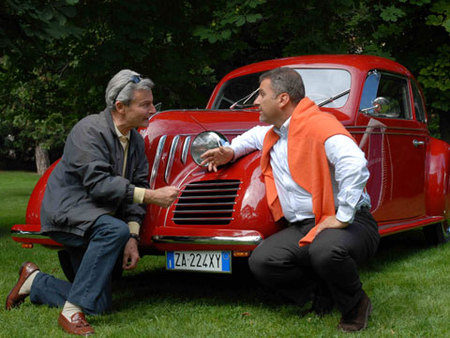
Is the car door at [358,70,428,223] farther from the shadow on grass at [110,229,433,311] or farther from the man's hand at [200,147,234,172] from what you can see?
the man's hand at [200,147,234,172]

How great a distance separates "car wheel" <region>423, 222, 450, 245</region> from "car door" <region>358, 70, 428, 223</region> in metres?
0.85

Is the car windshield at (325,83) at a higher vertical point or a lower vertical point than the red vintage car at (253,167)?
higher

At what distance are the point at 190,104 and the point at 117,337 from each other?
7.32 metres

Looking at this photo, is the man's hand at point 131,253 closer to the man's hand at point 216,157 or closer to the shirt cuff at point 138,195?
the shirt cuff at point 138,195

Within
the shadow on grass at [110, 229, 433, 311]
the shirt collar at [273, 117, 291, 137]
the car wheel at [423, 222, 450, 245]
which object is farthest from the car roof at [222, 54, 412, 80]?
the car wheel at [423, 222, 450, 245]

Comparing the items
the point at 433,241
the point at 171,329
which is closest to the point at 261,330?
the point at 171,329

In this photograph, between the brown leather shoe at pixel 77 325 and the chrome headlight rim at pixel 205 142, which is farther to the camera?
the chrome headlight rim at pixel 205 142

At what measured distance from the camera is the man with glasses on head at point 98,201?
12.7ft

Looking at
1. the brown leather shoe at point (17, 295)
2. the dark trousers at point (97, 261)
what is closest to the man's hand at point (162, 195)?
the dark trousers at point (97, 261)

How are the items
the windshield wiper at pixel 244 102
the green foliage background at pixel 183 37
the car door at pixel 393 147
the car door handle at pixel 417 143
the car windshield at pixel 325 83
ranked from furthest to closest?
the green foliage background at pixel 183 37, the car door handle at pixel 417 143, the windshield wiper at pixel 244 102, the car windshield at pixel 325 83, the car door at pixel 393 147

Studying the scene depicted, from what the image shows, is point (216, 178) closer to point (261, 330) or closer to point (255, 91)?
point (261, 330)

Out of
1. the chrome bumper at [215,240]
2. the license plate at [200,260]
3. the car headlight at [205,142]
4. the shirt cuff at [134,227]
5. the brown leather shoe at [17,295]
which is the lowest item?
the brown leather shoe at [17,295]

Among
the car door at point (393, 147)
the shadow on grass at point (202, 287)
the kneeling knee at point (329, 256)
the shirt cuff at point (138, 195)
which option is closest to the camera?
the kneeling knee at point (329, 256)

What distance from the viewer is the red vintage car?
4.13m
